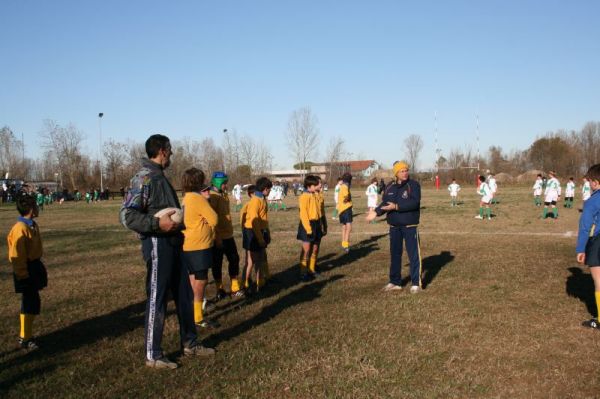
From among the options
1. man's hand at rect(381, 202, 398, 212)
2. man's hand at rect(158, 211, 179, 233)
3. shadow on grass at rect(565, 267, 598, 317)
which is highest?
man's hand at rect(158, 211, 179, 233)

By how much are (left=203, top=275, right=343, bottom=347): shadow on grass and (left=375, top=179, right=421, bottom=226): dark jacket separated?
5.69ft

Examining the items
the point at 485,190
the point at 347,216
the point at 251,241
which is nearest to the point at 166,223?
the point at 251,241

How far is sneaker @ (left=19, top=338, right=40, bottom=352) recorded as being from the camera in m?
5.67

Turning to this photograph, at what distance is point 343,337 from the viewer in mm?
5828

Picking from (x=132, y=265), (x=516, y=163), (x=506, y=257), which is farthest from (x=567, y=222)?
(x=516, y=163)

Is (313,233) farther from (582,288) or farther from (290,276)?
(582,288)

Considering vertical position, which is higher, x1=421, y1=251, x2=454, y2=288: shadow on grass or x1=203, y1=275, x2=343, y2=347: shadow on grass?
x1=203, y1=275, x2=343, y2=347: shadow on grass

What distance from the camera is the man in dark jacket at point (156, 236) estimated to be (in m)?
4.45

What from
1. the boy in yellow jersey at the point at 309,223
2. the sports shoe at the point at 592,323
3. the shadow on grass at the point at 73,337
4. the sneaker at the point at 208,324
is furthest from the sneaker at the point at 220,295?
the sports shoe at the point at 592,323

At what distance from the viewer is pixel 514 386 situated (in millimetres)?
4449

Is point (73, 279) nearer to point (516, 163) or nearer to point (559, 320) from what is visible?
point (559, 320)

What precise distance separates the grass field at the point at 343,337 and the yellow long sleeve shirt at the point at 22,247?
937 mm

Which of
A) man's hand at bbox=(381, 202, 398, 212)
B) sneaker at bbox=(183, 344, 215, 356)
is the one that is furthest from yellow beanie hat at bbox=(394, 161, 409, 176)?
sneaker at bbox=(183, 344, 215, 356)

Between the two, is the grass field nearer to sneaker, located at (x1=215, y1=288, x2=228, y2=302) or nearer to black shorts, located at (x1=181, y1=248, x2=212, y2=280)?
sneaker, located at (x1=215, y1=288, x2=228, y2=302)
